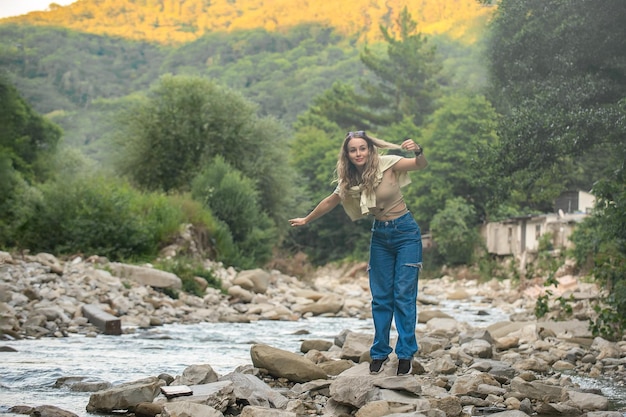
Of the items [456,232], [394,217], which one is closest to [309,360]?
[394,217]

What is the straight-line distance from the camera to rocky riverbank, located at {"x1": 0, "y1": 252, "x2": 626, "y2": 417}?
6059mm

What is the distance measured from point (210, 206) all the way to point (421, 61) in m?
33.8

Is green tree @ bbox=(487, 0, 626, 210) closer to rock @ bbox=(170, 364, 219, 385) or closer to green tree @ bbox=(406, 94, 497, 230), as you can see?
rock @ bbox=(170, 364, 219, 385)

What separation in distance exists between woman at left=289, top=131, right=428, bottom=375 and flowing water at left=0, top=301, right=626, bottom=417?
85.1 inches

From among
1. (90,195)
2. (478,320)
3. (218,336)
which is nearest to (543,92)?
(478,320)

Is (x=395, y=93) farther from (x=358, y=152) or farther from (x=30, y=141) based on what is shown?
(x=358, y=152)

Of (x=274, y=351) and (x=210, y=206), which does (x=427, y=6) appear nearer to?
(x=210, y=206)

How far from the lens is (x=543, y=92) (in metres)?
15.1

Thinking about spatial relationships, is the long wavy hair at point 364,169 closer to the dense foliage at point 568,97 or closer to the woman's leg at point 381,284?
the woman's leg at point 381,284

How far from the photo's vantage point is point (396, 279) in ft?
21.7

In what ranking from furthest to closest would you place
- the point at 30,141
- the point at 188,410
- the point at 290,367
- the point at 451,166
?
the point at 451,166 → the point at 30,141 → the point at 290,367 → the point at 188,410

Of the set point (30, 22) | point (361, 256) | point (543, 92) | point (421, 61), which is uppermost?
point (30, 22)

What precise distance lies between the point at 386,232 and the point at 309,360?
1.85m

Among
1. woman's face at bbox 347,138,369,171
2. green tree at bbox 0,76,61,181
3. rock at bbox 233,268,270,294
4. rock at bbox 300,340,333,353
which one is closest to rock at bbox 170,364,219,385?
woman's face at bbox 347,138,369,171
